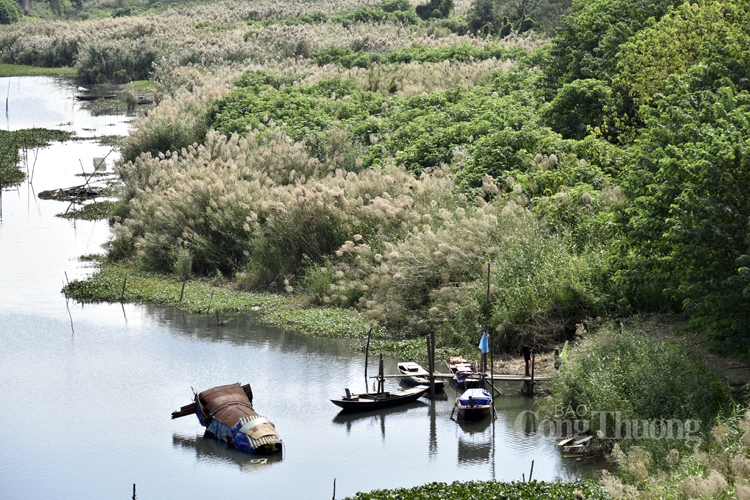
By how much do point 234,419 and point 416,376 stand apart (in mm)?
4530

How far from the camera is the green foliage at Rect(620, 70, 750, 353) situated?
64.4 ft

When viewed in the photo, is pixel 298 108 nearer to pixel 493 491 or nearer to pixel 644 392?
pixel 644 392

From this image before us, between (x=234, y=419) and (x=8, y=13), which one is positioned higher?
(x=8, y=13)

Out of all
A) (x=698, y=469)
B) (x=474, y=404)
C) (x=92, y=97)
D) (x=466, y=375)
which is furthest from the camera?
(x=92, y=97)

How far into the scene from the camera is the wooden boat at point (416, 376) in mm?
23000

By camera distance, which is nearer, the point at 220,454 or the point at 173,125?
the point at 220,454

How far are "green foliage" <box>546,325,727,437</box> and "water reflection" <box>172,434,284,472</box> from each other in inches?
220

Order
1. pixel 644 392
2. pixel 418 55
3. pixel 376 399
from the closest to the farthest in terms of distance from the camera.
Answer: pixel 644 392
pixel 376 399
pixel 418 55

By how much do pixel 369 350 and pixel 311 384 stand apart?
2528 mm

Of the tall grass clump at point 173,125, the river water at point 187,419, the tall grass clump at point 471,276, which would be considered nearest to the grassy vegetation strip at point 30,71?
the tall grass clump at point 173,125

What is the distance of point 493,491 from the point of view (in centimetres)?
1759

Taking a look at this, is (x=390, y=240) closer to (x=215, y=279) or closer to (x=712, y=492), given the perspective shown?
(x=215, y=279)

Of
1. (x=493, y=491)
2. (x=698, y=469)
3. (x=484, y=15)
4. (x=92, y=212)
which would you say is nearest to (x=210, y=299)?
(x=92, y=212)

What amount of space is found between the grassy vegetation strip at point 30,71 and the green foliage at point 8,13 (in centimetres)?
1754
